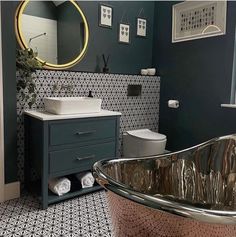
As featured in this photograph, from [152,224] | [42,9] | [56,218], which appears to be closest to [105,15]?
[42,9]

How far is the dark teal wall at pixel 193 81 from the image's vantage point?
257 centimetres

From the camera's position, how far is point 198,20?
2781 mm

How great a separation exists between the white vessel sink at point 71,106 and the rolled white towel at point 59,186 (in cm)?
61

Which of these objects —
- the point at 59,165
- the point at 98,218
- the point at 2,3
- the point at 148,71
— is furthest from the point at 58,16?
the point at 98,218

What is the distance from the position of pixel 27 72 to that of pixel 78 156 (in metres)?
0.88

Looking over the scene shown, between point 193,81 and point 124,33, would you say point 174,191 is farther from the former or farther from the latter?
point 124,33

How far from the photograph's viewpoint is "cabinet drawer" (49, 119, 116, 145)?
195cm

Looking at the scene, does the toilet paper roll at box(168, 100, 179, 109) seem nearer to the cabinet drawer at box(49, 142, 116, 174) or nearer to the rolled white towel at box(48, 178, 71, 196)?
the cabinet drawer at box(49, 142, 116, 174)

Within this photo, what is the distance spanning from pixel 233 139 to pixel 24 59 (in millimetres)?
1840

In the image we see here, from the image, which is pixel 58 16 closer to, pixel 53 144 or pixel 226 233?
pixel 53 144

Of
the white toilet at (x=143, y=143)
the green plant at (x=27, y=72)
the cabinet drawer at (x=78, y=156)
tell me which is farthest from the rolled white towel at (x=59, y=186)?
the white toilet at (x=143, y=143)

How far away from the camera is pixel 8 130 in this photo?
6.84 feet

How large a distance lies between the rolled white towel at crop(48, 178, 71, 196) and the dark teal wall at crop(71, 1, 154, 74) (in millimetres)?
1216

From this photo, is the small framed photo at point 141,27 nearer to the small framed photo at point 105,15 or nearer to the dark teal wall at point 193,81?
the dark teal wall at point 193,81
